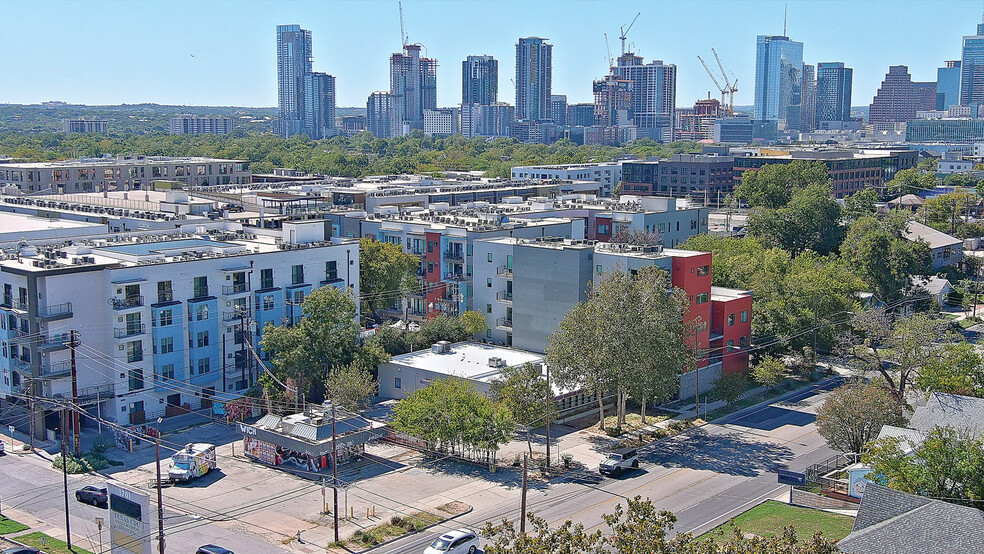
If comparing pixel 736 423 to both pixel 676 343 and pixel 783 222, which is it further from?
pixel 783 222

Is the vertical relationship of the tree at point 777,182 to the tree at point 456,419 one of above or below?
above

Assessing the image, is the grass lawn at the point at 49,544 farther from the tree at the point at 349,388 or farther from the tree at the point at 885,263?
the tree at the point at 885,263

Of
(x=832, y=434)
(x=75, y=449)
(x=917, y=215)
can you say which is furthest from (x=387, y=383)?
(x=917, y=215)

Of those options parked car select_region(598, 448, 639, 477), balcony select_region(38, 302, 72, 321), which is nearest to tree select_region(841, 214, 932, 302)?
parked car select_region(598, 448, 639, 477)

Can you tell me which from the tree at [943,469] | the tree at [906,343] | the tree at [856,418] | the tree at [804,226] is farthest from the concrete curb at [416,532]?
the tree at [804,226]

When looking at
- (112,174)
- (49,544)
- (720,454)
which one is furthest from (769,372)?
(112,174)
